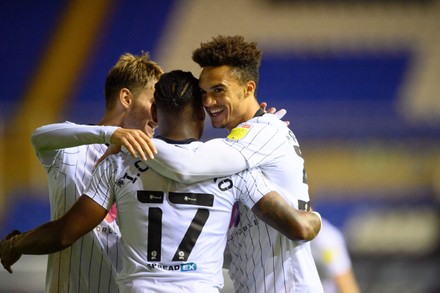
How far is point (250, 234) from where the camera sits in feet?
8.89

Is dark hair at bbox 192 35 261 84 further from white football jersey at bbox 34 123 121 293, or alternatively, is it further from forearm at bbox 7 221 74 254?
forearm at bbox 7 221 74 254

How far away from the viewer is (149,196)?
2475mm

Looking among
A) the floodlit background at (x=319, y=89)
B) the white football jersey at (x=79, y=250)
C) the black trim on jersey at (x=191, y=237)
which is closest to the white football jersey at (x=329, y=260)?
the white football jersey at (x=79, y=250)

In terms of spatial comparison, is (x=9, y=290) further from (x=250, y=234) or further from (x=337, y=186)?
(x=250, y=234)

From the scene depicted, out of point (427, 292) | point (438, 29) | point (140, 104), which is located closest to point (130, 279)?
point (140, 104)

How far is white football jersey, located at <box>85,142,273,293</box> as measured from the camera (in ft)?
8.01

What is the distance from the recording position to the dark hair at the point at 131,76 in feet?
10.5

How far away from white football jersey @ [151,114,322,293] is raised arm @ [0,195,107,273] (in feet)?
1.35

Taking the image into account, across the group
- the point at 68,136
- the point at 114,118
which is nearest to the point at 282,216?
the point at 68,136

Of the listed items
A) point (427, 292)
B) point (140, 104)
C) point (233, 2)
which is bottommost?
point (427, 292)

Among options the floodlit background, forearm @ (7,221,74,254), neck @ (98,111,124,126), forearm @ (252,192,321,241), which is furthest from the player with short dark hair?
the floodlit background

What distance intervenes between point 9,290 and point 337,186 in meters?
2.43

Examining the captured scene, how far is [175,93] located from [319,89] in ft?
11.7

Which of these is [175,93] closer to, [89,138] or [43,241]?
[89,138]
